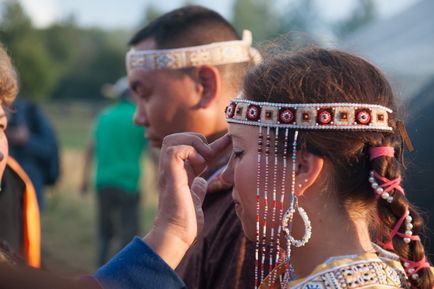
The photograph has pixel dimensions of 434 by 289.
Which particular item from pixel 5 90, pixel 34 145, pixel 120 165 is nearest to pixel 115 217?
pixel 120 165

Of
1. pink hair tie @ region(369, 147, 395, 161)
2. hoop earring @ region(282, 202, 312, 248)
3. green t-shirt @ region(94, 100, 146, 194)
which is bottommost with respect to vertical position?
green t-shirt @ region(94, 100, 146, 194)

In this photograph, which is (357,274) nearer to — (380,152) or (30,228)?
(380,152)

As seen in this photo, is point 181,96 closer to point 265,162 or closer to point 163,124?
point 163,124

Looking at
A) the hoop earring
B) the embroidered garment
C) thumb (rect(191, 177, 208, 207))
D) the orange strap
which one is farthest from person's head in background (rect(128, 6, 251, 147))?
the embroidered garment

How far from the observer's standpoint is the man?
2.66 m

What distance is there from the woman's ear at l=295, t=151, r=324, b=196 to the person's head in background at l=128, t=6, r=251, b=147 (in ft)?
2.99

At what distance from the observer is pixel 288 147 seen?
176cm

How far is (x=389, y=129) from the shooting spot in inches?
68.9

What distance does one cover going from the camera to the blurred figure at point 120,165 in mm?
6508

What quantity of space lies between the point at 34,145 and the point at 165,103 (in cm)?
348

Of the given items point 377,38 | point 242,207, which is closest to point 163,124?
point 242,207

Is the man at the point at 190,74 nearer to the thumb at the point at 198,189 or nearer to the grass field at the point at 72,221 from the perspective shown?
the thumb at the point at 198,189

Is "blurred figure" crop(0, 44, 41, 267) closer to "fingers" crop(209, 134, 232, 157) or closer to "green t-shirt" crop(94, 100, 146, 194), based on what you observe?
"fingers" crop(209, 134, 232, 157)

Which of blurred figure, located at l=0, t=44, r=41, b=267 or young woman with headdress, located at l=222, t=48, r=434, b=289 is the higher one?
young woman with headdress, located at l=222, t=48, r=434, b=289
